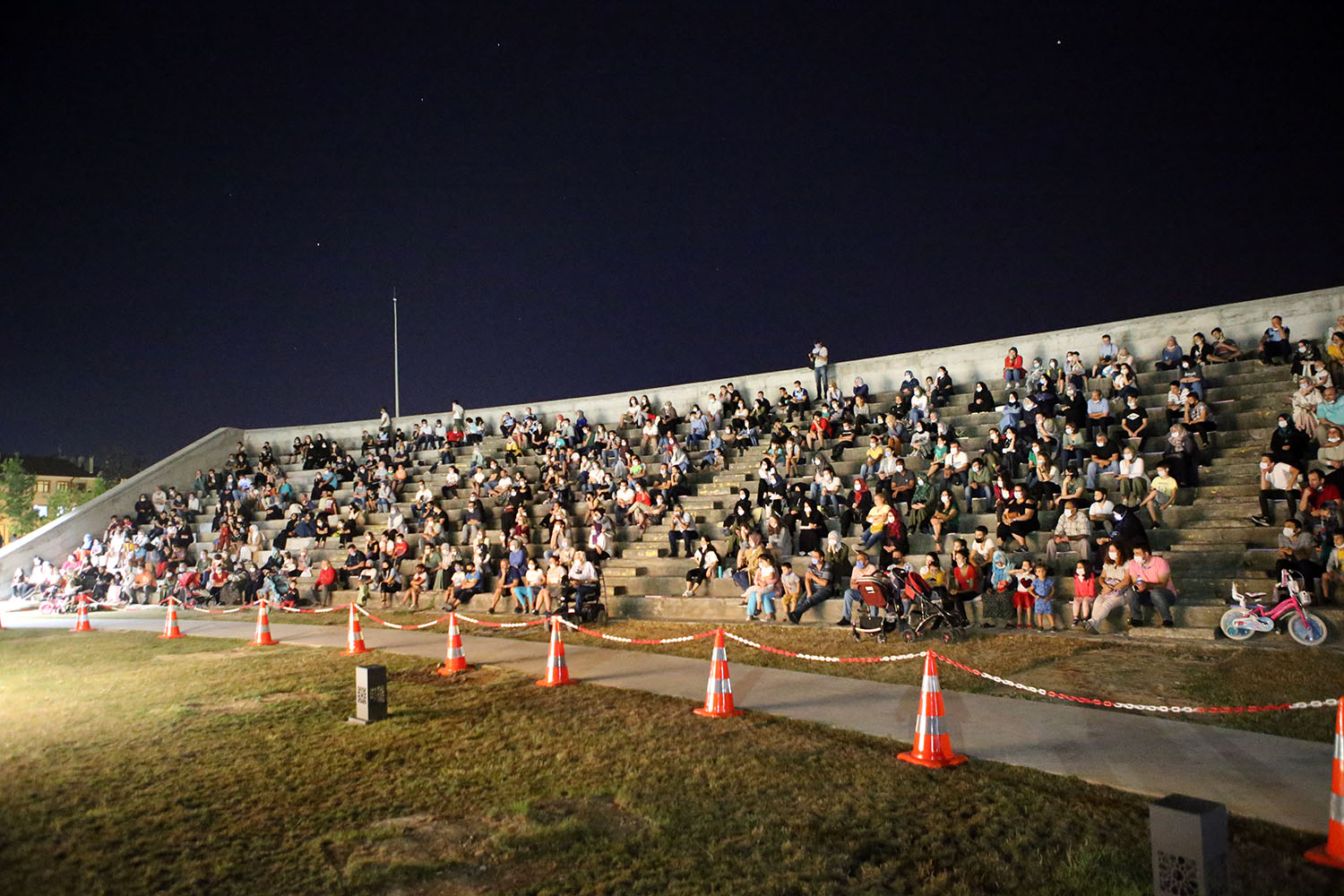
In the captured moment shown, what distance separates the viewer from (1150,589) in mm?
11031

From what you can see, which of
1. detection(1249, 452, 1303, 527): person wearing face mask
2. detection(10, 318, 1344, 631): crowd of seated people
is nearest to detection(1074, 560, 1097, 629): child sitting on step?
detection(10, 318, 1344, 631): crowd of seated people

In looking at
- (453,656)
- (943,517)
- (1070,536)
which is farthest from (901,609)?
(453,656)

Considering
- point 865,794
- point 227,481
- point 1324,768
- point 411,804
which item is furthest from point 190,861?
point 227,481

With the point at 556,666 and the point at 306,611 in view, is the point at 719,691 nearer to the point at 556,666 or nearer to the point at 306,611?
the point at 556,666

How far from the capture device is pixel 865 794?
18.7ft

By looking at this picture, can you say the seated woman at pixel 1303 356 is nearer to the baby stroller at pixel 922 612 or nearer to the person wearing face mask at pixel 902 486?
the person wearing face mask at pixel 902 486

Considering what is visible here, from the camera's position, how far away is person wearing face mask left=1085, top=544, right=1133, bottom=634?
11141mm

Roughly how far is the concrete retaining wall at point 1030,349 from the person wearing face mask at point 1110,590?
29.2ft

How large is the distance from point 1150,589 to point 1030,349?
10.8 m

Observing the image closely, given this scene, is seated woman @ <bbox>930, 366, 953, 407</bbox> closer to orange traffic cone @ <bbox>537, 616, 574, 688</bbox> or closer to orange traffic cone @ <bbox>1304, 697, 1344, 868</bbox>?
orange traffic cone @ <bbox>537, 616, 574, 688</bbox>

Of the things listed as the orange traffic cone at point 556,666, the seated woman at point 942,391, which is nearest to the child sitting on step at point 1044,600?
the orange traffic cone at point 556,666

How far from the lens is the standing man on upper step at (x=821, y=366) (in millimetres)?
22641

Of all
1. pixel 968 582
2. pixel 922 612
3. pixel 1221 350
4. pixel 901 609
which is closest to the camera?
pixel 922 612

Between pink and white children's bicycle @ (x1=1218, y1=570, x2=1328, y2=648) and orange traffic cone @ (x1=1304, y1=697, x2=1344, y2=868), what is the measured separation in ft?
20.7
